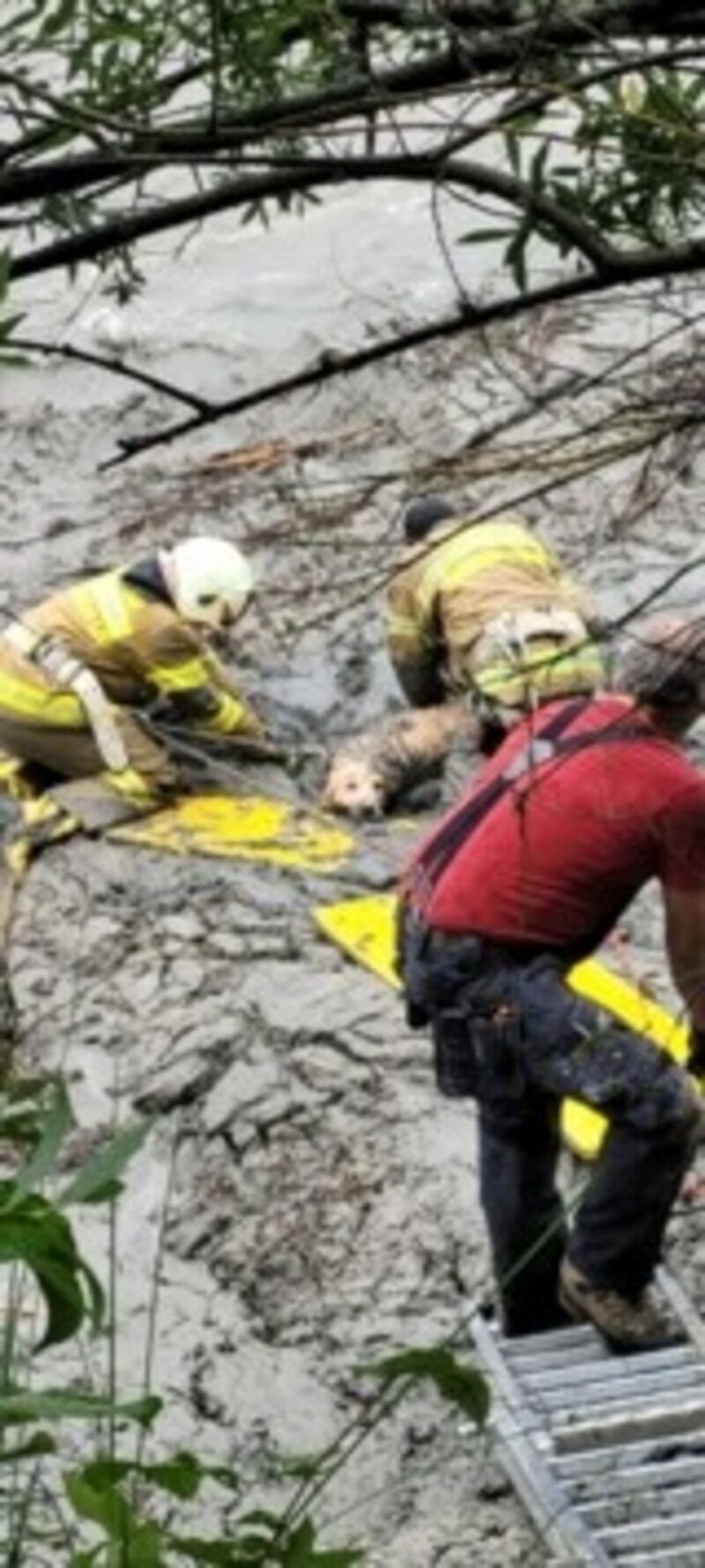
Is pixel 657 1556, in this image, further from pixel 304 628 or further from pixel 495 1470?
pixel 304 628

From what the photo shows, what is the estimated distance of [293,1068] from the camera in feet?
28.6

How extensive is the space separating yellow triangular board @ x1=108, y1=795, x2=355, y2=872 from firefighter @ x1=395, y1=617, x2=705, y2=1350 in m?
3.03

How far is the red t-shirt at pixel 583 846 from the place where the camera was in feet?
21.9

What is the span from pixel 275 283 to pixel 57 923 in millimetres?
6225

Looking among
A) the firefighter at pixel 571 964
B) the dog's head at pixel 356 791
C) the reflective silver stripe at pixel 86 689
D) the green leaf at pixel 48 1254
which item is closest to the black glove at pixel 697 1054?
the firefighter at pixel 571 964

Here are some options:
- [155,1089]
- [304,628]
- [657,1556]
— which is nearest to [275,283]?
[155,1089]

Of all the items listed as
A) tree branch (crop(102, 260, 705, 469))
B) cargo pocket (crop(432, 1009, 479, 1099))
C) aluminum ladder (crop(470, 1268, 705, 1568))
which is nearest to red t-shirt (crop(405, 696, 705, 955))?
cargo pocket (crop(432, 1009, 479, 1099))

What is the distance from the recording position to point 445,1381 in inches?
132

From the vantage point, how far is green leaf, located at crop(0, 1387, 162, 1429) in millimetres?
2979

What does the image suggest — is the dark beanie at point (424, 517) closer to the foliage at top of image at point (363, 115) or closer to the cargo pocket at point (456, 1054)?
the cargo pocket at point (456, 1054)

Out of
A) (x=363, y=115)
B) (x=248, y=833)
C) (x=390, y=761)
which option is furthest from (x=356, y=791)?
(x=363, y=115)

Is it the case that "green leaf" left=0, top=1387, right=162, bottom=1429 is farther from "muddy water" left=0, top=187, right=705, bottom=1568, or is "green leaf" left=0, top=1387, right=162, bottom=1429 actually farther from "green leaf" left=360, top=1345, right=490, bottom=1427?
"muddy water" left=0, top=187, right=705, bottom=1568

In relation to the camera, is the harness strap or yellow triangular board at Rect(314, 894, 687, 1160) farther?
yellow triangular board at Rect(314, 894, 687, 1160)

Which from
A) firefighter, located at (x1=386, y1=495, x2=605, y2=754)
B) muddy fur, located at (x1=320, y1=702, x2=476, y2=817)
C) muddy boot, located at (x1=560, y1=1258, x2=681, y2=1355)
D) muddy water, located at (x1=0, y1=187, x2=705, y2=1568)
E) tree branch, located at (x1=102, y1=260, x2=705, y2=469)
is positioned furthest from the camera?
muddy fur, located at (x1=320, y1=702, x2=476, y2=817)
